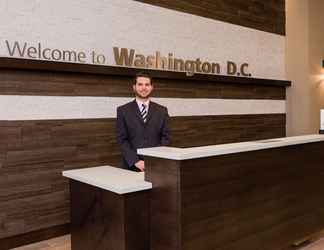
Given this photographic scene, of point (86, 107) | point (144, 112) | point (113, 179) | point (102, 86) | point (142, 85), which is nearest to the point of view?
point (113, 179)

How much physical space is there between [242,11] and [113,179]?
425cm

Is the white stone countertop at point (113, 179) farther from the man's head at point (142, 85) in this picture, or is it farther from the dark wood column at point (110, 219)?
the man's head at point (142, 85)

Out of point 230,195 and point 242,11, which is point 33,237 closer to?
point 230,195

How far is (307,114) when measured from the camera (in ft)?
21.5

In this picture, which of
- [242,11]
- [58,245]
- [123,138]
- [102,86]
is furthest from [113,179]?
[242,11]

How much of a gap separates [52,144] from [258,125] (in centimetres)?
356

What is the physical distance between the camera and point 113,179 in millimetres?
2355

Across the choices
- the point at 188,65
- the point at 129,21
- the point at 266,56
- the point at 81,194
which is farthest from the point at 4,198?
the point at 266,56

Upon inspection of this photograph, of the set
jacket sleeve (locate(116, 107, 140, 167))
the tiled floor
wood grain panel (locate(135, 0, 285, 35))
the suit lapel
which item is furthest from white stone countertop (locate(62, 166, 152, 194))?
wood grain panel (locate(135, 0, 285, 35))

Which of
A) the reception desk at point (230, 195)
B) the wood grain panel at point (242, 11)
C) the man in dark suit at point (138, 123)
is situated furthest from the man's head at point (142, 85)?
the wood grain panel at point (242, 11)

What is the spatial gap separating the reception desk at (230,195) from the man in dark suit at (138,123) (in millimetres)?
822

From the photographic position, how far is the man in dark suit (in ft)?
10.5

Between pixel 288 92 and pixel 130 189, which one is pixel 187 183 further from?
pixel 288 92

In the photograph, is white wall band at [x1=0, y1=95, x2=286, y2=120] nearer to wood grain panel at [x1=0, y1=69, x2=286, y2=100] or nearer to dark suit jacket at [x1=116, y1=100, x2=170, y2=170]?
wood grain panel at [x1=0, y1=69, x2=286, y2=100]
